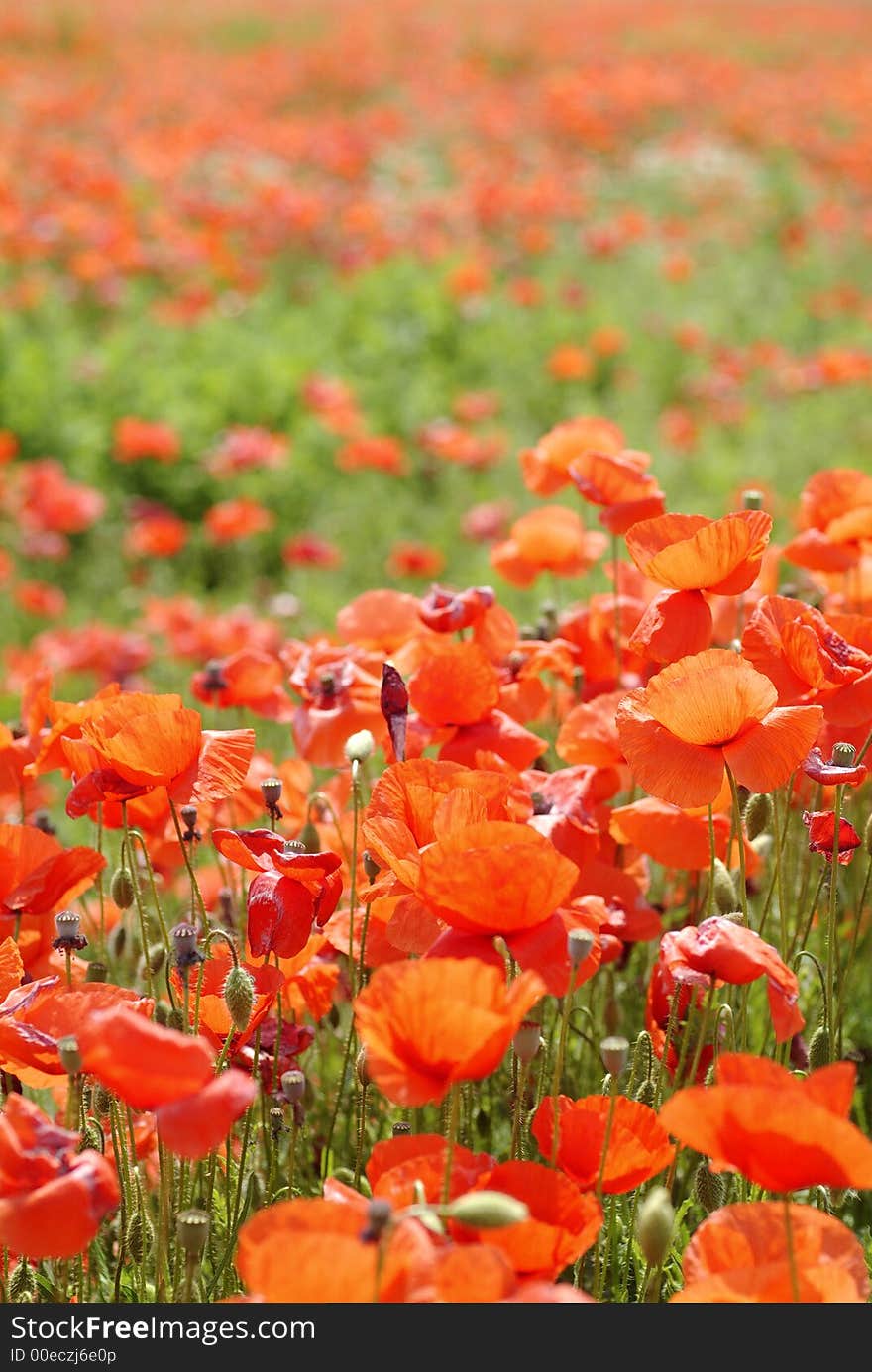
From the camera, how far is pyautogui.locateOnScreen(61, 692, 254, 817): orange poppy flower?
1483 millimetres

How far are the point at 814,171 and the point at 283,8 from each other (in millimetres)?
11736

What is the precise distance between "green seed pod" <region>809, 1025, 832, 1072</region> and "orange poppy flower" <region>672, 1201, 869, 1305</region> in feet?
1.69

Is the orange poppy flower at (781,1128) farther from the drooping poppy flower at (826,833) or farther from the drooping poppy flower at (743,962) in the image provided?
the drooping poppy flower at (826,833)

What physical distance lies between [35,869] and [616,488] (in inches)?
38.5

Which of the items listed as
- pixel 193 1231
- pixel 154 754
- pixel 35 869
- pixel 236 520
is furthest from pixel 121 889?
pixel 236 520

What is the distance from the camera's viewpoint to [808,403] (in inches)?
276

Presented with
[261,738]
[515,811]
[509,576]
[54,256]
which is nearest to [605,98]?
[54,256]

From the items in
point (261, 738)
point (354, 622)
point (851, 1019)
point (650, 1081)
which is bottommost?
point (261, 738)

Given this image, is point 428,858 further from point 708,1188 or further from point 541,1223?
point 708,1188

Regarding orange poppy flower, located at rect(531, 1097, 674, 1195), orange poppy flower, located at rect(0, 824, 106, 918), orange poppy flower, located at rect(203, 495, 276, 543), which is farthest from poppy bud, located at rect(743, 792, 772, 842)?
orange poppy flower, located at rect(203, 495, 276, 543)

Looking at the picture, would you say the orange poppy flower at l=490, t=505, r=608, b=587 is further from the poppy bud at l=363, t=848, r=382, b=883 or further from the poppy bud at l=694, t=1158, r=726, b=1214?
the poppy bud at l=694, t=1158, r=726, b=1214

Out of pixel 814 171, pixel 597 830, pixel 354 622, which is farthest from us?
pixel 814 171

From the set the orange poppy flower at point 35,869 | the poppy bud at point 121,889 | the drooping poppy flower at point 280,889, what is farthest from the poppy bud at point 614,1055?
the poppy bud at point 121,889

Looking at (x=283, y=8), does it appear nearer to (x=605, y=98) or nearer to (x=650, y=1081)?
(x=605, y=98)
